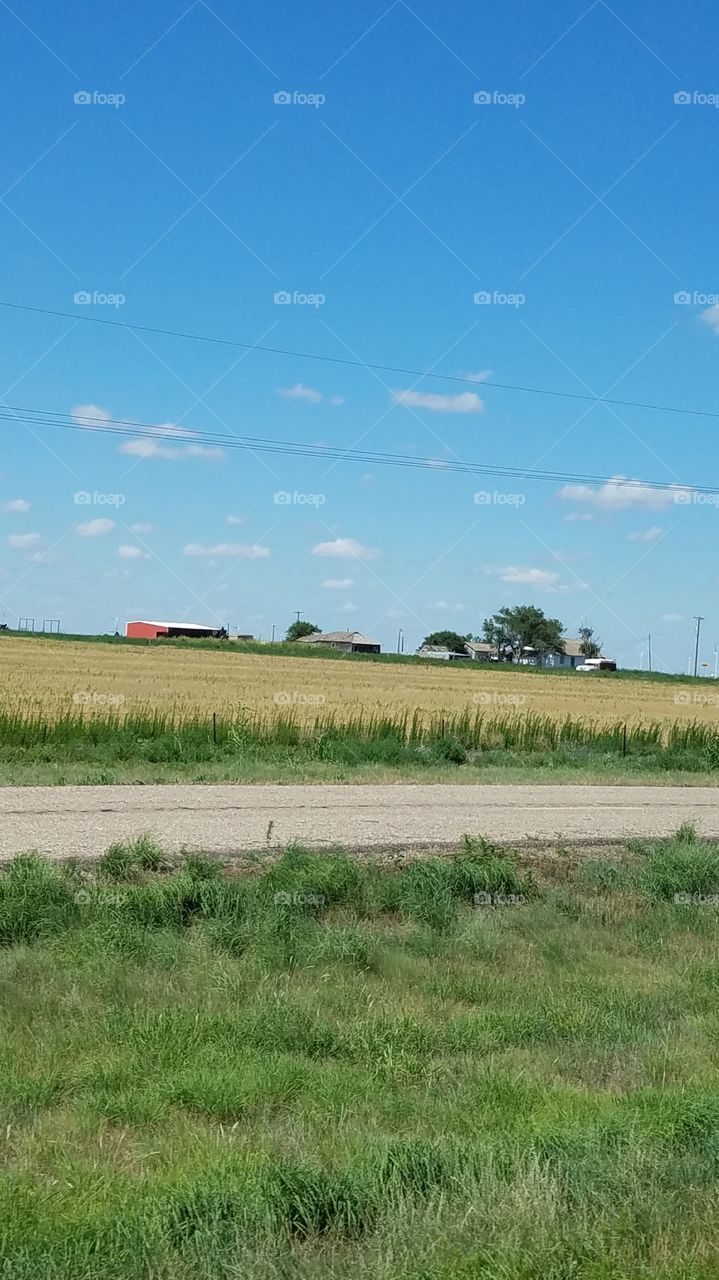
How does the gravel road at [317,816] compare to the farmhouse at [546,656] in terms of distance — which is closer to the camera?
the gravel road at [317,816]

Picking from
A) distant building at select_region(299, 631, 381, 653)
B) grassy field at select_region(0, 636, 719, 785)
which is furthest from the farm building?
grassy field at select_region(0, 636, 719, 785)

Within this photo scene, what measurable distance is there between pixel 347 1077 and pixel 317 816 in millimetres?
8950

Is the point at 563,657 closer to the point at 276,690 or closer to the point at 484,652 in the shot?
the point at 484,652

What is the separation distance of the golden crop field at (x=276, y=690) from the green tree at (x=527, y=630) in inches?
3200

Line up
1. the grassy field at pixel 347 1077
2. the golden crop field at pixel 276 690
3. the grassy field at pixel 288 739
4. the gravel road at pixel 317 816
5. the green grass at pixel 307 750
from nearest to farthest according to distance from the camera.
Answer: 1. the grassy field at pixel 347 1077
2. the gravel road at pixel 317 816
3. the green grass at pixel 307 750
4. the grassy field at pixel 288 739
5. the golden crop field at pixel 276 690

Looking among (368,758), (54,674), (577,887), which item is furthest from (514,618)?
(577,887)

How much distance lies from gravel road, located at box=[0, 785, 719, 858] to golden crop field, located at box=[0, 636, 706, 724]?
959cm

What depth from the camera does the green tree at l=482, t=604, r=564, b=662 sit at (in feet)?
578

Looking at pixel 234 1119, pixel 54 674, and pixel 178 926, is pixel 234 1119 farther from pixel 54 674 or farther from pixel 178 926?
pixel 54 674

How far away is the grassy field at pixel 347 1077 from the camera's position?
A: 4.33 m

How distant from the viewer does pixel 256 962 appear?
831cm

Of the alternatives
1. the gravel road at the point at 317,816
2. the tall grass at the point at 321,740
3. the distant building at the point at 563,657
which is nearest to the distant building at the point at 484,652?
the distant building at the point at 563,657

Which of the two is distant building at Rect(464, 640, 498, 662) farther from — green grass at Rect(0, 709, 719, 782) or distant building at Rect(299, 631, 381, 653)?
green grass at Rect(0, 709, 719, 782)

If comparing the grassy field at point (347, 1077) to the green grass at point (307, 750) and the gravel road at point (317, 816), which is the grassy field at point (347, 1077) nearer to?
the gravel road at point (317, 816)
